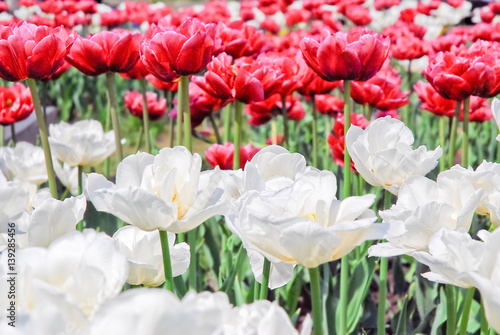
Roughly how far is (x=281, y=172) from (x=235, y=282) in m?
0.45

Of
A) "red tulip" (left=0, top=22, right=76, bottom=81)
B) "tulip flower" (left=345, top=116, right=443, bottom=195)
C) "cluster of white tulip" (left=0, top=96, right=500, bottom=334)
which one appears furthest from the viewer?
"red tulip" (left=0, top=22, right=76, bottom=81)

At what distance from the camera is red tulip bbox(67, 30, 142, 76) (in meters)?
1.44

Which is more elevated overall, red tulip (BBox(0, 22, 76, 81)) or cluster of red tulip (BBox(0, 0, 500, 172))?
red tulip (BBox(0, 22, 76, 81))

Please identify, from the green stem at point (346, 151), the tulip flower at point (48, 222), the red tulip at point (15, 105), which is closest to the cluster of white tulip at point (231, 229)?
the tulip flower at point (48, 222)

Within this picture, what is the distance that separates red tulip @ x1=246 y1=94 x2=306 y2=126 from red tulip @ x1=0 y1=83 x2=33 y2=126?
0.69m

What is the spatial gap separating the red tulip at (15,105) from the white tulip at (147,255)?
1.21 meters

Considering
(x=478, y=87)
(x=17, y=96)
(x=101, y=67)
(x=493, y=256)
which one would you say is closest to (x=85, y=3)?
(x=17, y=96)

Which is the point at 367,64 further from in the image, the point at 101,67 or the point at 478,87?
the point at 101,67

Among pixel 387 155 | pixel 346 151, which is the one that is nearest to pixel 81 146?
pixel 346 151

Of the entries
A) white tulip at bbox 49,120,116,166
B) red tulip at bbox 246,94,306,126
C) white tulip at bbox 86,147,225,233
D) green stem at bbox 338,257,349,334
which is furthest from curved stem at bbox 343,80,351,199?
white tulip at bbox 49,120,116,166

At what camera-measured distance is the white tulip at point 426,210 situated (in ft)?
2.91

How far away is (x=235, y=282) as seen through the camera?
55.9 inches

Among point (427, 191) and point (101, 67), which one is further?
point (101, 67)

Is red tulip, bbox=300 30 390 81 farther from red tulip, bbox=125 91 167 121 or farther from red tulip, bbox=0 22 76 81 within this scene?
red tulip, bbox=125 91 167 121
